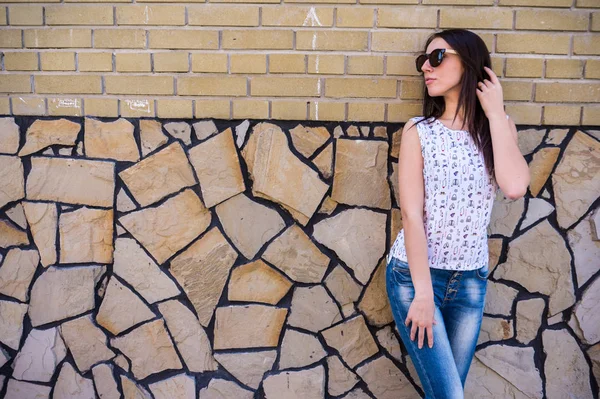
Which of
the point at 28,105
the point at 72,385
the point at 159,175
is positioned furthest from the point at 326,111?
the point at 72,385

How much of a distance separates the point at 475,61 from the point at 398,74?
0.36m

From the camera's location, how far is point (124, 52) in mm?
2277

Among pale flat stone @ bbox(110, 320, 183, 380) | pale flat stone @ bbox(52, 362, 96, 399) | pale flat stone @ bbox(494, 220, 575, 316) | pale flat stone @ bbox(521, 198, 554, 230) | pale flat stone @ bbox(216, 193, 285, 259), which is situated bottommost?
pale flat stone @ bbox(52, 362, 96, 399)

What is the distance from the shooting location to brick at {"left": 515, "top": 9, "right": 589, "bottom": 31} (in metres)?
2.21

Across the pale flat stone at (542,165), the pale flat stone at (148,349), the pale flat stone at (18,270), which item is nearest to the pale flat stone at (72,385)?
the pale flat stone at (148,349)

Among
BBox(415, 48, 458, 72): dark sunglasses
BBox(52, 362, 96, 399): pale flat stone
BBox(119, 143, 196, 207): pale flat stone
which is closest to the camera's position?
BBox(415, 48, 458, 72): dark sunglasses

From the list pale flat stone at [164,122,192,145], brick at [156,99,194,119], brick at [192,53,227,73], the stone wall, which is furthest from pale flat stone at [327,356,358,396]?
brick at [192,53,227,73]

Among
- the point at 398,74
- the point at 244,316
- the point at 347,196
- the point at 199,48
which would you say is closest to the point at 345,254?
the point at 347,196

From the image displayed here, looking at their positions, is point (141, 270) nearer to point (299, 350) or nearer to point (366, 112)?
point (299, 350)

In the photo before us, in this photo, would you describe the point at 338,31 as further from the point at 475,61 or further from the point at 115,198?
the point at 115,198

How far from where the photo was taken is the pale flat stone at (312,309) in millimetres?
2338

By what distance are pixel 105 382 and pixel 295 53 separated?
5.87 ft

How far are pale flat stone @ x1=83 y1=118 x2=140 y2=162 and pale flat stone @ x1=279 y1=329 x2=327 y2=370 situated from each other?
1.11m

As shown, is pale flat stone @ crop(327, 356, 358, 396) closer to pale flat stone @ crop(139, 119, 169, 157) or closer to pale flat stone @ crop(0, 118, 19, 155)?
pale flat stone @ crop(139, 119, 169, 157)
